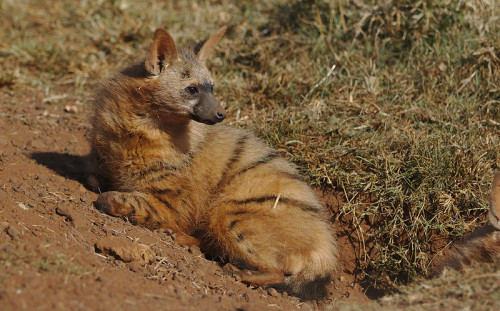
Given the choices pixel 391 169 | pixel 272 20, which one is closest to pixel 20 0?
pixel 272 20

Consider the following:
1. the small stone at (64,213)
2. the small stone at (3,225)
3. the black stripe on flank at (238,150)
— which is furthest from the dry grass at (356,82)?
the small stone at (3,225)

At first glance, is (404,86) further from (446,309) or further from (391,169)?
(446,309)

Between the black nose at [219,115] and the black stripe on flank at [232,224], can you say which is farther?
the black stripe on flank at [232,224]

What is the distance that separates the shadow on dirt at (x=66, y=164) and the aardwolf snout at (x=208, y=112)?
142 cm

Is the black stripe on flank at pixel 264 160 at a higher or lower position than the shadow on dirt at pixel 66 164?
higher

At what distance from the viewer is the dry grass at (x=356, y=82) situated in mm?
5922

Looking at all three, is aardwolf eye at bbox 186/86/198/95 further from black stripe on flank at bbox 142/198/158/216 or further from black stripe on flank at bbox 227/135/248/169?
black stripe on flank at bbox 142/198/158/216

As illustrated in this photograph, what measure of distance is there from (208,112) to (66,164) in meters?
1.97

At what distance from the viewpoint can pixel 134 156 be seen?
535 centimetres

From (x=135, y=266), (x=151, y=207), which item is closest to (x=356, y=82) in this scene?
(x=151, y=207)

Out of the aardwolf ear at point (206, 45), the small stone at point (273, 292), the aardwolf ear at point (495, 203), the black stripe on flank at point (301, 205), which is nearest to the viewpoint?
the aardwolf ear at point (495, 203)

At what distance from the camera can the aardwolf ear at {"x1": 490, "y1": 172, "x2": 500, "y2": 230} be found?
455 centimetres

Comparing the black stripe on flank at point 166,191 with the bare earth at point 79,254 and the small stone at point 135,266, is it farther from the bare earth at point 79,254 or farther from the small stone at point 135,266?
the small stone at point 135,266

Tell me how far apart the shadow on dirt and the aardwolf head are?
1.24 metres
